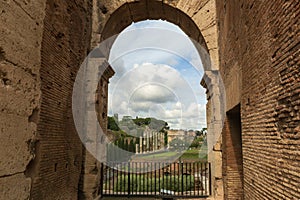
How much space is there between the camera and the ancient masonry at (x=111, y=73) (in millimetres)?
1624

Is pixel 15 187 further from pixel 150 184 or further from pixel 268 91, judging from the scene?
pixel 150 184

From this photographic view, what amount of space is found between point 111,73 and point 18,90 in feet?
21.3

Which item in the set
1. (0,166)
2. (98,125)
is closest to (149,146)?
(98,125)

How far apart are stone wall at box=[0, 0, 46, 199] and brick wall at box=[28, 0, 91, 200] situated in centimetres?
278

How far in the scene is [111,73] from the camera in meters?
8.08

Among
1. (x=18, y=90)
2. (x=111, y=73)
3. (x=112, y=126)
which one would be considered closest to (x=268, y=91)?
(x=18, y=90)

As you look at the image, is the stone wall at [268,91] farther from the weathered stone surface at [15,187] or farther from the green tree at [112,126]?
the green tree at [112,126]

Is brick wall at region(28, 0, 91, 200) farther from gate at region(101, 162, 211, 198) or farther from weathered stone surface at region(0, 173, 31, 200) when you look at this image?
weathered stone surface at region(0, 173, 31, 200)

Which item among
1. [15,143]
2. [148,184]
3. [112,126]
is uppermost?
[112,126]

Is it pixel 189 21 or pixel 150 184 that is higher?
pixel 189 21

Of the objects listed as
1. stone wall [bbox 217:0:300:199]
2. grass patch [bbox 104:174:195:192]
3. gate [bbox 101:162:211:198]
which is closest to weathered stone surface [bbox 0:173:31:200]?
stone wall [bbox 217:0:300:199]

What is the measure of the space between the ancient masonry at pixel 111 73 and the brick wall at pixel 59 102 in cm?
2

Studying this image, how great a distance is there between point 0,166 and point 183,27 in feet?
24.6

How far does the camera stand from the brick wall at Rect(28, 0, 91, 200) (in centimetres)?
467
